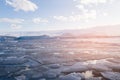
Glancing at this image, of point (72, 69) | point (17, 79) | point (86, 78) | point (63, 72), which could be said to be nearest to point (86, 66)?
point (72, 69)

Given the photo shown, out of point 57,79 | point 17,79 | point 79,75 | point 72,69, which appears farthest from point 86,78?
point 17,79

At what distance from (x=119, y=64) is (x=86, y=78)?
3.59 m

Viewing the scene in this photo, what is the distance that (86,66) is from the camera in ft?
33.3

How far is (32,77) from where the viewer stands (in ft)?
27.1

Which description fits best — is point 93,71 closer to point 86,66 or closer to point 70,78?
point 86,66

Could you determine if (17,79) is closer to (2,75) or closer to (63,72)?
(2,75)

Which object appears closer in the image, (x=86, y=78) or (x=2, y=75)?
(x=86, y=78)

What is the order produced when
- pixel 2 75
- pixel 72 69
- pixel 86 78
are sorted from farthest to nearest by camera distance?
pixel 72 69 < pixel 2 75 < pixel 86 78

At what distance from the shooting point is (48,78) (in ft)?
26.4

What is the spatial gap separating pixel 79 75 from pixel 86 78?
21.8 inches

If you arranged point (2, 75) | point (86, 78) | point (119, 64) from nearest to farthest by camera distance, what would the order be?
point (86, 78), point (2, 75), point (119, 64)

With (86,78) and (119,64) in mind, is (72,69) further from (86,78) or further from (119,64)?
(119,64)

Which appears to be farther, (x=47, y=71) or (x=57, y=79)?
(x=47, y=71)

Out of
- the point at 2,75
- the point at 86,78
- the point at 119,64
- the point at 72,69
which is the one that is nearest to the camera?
the point at 86,78
